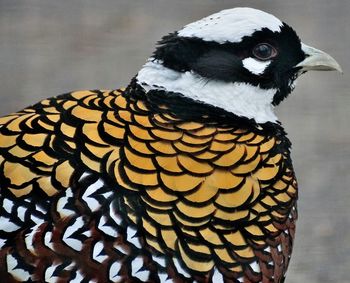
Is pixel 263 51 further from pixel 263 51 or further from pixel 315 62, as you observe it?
pixel 315 62

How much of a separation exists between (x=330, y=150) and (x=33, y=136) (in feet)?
7.92

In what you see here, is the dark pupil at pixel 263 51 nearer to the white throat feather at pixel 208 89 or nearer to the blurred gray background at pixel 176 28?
the white throat feather at pixel 208 89

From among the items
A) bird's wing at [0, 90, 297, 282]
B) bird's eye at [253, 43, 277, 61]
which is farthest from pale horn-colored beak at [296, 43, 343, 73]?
bird's wing at [0, 90, 297, 282]

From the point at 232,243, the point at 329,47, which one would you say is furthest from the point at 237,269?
the point at 329,47

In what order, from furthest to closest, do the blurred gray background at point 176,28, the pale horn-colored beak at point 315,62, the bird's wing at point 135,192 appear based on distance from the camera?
the blurred gray background at point 176,28 → the pale horn-colored beak at point 315,62 → the bird's wing at point 135,192

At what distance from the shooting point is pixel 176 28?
5125mm

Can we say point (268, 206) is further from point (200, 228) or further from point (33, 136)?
point (33, 136)

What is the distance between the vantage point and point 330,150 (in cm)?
480

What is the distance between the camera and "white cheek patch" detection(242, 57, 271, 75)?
2.75 meters

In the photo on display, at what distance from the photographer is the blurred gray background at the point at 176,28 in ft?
14.8

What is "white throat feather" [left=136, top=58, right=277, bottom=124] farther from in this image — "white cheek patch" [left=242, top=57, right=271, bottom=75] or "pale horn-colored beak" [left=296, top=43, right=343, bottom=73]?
"pale horn-colored beak" [left=296, top=43, right=343, bottom=73]

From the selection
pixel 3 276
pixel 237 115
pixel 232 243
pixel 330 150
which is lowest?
pixel 330 150

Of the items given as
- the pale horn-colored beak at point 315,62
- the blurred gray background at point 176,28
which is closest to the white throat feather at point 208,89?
the pale horn-colored beak at point 315,62

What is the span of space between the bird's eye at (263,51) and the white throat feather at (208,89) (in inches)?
3.5
